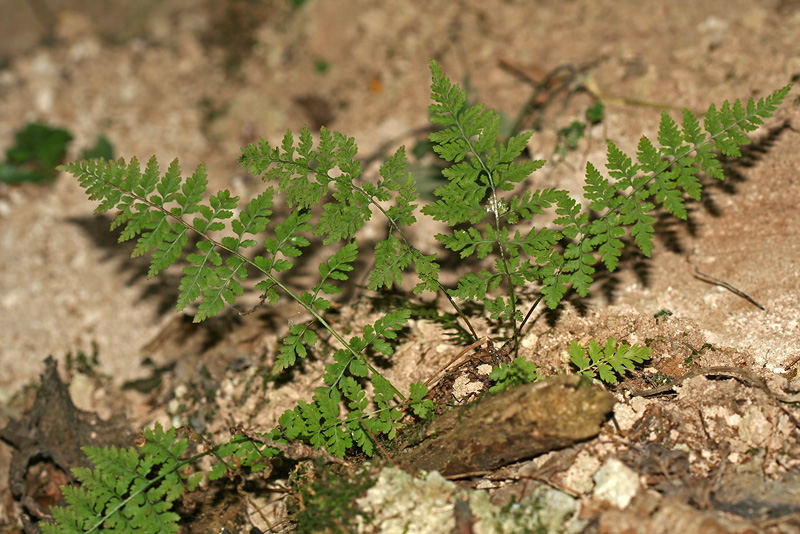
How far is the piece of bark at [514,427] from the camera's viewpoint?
6.42 ft

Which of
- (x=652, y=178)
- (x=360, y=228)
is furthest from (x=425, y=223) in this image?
(x=652, y=178)

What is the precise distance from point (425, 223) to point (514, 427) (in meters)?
1.75

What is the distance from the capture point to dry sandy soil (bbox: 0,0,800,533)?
2.04 meters

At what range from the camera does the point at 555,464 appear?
6.68 feet

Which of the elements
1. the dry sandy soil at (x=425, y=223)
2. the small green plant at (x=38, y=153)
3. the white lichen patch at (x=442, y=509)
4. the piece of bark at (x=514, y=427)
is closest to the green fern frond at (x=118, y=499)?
the dry sandy soil at (x=425, y=223)

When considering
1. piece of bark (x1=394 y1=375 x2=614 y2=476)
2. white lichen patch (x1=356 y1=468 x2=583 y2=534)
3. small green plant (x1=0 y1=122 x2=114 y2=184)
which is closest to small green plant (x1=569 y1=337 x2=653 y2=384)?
piece of bark (x1=394 y1=375 x2=614 y2=476)

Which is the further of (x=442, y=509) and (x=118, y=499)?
(x=118, y=499)

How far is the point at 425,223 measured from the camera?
3.51m

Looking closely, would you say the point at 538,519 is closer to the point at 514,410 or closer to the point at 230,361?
the point at 514,410

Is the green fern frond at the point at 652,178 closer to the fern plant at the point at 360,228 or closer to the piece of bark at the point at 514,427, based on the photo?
the fern plant at the point at 360,228

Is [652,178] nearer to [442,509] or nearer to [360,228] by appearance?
[360,228]

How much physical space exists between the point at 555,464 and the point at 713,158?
4.28 feet

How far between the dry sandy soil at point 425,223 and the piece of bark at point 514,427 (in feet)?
0.38

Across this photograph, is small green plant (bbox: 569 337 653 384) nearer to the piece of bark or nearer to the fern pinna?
the piece of bark
